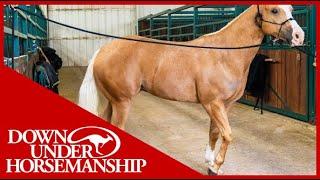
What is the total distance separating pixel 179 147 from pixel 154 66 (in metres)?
1.33

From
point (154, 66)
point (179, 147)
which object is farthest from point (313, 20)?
point (154, 66)

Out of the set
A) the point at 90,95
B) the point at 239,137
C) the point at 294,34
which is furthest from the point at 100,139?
the point at 239,137

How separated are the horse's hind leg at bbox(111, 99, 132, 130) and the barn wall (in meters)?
11.5

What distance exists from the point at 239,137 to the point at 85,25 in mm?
11229

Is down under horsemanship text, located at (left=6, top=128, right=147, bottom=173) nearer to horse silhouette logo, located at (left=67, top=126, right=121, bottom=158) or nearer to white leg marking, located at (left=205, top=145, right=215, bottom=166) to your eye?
horse silhouette logo, located at (left=67, top=126, right=121, bottom=158)

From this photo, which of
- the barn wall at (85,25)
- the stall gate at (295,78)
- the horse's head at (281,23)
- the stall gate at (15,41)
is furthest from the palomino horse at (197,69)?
Answer: the barn wall at (85,25)

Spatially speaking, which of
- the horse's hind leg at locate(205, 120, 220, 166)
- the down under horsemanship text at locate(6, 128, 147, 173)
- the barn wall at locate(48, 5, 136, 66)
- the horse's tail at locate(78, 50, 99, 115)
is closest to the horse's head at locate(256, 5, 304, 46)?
the horse's hind leg at locate(205, 120, 220, 166)

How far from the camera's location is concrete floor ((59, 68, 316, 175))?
12.5 feet

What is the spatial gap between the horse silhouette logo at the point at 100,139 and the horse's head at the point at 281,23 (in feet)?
4.54

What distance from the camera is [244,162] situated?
12.6 ft

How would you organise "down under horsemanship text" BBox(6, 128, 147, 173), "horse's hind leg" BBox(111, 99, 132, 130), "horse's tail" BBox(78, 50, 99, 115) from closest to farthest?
"down under horsemanship text" BBox(6, 128, 147, 173) < "horse's hind leg" BBox(111, 99, 132, 130) < "horse's tail" BBox(78, 50, 99, 115)

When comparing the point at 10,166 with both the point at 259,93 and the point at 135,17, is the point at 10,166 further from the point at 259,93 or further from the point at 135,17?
the point at 135,17

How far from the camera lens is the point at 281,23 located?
3168mm

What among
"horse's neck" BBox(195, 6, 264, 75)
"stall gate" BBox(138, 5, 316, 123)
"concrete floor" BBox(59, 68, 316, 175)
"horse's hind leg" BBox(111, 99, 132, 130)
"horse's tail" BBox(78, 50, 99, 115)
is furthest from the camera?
"stall gate" BBox(138, 5, 316, 123)
